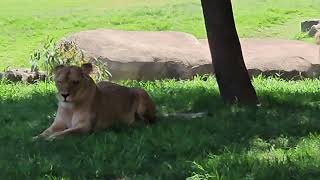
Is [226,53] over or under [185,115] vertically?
over

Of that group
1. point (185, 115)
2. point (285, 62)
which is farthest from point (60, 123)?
point (285, 62)

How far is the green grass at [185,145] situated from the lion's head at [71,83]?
0.46 m

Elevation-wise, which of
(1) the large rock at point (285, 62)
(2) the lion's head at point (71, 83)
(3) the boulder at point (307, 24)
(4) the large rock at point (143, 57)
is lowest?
(3) the boulder at point (307, 24)

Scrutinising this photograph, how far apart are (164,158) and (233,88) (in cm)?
261

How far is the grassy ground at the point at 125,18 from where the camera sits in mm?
19109

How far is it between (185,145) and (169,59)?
5887 mm

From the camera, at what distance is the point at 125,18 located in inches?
842

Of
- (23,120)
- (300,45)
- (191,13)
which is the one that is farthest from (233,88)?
(191,13)

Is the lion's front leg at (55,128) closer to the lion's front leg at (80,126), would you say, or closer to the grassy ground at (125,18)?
the lion's front leg at (80,126)

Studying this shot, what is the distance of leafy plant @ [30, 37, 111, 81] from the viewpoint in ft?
39.0

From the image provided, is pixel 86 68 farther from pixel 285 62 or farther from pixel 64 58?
pixel 285 62

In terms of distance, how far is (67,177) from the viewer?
5922 mm

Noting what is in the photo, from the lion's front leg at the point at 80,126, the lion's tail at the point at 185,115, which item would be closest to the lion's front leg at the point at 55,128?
the lion's front leg at the point at 80,126

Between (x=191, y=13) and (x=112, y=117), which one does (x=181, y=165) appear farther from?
(x=191, y=13)
